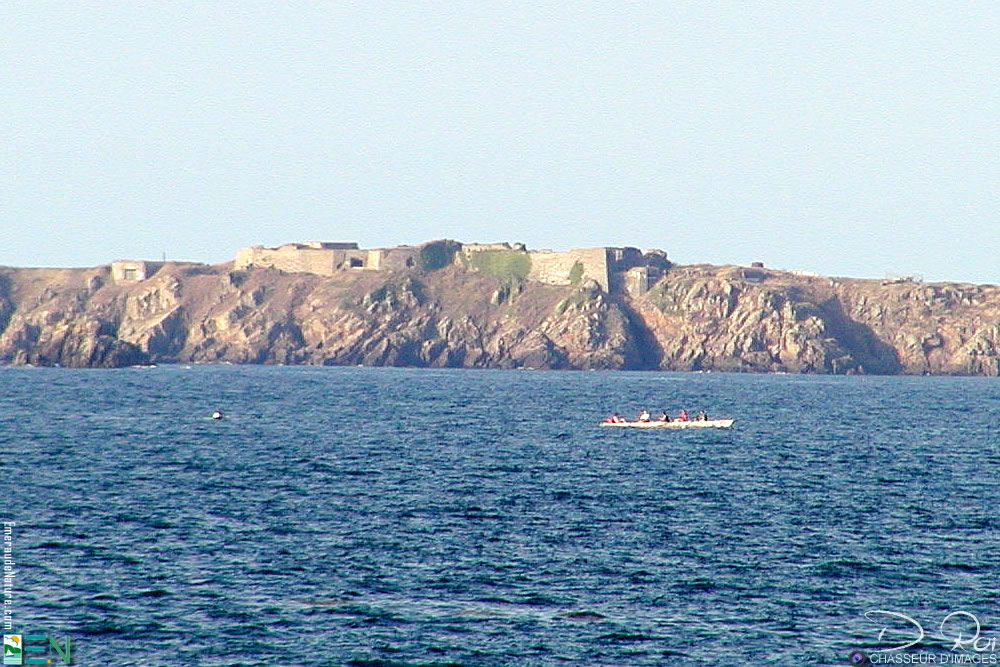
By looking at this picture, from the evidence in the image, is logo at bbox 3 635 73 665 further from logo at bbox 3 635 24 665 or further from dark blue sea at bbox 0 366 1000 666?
dark blue sea at bbox 0 366 1000 666

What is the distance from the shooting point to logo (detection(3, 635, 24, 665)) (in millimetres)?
40719

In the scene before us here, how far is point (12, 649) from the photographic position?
135 ft

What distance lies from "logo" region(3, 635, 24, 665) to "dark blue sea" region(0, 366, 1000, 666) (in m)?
1.01

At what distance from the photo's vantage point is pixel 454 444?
349 ft

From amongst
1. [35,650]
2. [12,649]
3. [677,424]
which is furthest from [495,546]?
[677,424]

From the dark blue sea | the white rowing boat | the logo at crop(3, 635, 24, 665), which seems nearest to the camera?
the logo at crop(3, 635, 24, 665)

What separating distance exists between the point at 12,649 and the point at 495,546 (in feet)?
72.5

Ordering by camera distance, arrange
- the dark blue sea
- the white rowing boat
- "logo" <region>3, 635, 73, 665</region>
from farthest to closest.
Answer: the white rowing boat → the dark blue sea → "logo" <region>3, 635, 73, 665</region>

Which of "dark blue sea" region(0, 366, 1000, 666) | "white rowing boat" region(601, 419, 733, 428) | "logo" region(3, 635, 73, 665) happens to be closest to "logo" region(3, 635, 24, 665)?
"logo" region(3, 635, 73, 665)

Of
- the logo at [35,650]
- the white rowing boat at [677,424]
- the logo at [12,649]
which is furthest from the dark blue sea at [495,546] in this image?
the white rowing boat at [677,424]

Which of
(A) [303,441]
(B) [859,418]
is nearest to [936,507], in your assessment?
(A) [303,441]

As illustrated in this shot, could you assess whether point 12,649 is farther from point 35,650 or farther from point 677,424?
point 677,424

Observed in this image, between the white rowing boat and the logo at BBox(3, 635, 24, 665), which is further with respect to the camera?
the white rowing boat

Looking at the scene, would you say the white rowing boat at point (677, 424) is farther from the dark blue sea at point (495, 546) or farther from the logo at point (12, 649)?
the logo at point (12, 649)
